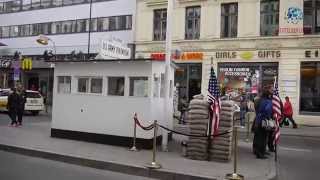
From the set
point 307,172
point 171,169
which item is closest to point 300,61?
point 307,172

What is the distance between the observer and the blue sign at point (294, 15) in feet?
101

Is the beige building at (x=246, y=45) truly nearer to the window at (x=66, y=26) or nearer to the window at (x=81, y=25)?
the window at (x=81, y=25)

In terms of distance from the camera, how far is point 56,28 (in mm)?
49969

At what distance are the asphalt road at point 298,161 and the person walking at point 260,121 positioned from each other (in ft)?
2.01

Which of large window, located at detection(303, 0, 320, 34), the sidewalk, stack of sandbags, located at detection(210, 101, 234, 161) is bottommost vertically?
the sidewalk

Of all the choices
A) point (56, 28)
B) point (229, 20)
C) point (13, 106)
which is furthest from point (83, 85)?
point (56, 28)

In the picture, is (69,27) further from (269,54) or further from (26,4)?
(269,54)

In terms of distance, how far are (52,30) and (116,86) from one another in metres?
36.4

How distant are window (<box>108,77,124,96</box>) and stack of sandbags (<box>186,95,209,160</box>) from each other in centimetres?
273

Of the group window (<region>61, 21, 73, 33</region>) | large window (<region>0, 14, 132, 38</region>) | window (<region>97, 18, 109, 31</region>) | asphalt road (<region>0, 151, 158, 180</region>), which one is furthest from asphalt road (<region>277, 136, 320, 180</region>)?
window (<region>61, 21, 73, 33</region>)

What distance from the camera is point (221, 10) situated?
111 feet

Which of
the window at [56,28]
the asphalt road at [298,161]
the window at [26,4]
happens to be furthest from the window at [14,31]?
the asphalt road at [298,161]

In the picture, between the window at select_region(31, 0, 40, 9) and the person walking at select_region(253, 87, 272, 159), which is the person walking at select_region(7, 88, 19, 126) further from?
the window at select_region(31, 0, 40, 9)

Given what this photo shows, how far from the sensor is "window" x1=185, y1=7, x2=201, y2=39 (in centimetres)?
3506
